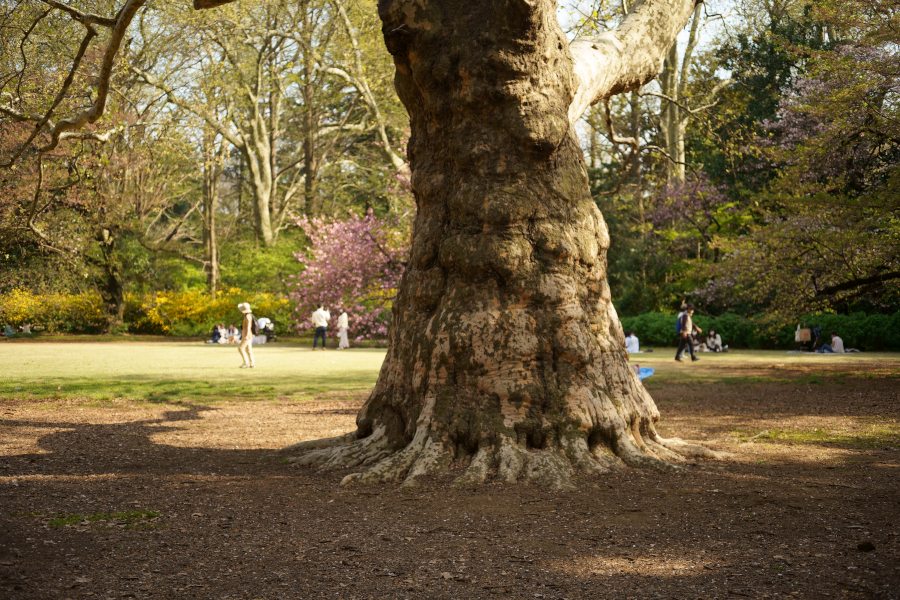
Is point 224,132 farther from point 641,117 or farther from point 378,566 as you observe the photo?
point 378,566

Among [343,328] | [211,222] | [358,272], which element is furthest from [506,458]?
[211,222]

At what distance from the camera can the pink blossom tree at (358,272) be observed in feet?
100

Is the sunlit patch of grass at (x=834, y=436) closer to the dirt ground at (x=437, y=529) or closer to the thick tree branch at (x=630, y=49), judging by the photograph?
the dirt ground at (x=437, y=529)

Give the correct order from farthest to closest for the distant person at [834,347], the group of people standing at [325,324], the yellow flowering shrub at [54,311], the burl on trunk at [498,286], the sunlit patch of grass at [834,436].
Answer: the yellow flowering shrub at [54,311], the group of people standing at [325,324], the distant person at [834,347], the sunlit patch of grass at [834,436], the burl on trunk at [498,286]

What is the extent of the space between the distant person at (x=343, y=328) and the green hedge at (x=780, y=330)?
1168 cm

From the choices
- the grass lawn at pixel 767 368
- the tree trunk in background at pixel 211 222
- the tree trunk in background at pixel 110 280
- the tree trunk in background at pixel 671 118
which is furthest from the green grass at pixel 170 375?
the tree trunk in background at pixel 671 118

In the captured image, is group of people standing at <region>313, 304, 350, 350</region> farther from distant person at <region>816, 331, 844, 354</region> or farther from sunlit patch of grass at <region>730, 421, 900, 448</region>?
sunlit patch of grass at <region>730, 421, 900, 448</region>

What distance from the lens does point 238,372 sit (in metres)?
17.6

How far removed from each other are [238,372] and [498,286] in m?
12.7

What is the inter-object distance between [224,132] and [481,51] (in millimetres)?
31002

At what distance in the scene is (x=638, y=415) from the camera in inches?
255

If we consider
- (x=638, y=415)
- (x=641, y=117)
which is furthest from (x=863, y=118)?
(x=641, y=117)

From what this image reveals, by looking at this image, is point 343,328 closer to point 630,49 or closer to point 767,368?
point 767,368

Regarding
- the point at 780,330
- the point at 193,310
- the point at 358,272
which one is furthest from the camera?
the point at 193,310
